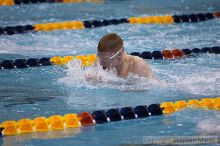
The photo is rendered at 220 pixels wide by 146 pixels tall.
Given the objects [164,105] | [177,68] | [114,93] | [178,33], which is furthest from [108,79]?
[178,33]

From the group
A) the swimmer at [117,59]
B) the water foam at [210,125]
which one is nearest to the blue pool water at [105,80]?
the water foam at [210,125]

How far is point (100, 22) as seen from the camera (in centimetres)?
850

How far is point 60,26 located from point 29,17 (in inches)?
35.5

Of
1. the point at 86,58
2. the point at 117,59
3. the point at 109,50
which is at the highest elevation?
the point at 109,50

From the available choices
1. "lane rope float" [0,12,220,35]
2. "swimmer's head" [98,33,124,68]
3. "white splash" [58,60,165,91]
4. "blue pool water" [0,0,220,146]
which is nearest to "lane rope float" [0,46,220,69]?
"blue pool water" [0,0,220,146]

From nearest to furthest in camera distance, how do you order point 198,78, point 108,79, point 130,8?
point 108,79
point 198,78
point 130,8

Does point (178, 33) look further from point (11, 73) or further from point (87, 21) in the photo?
point (11, 73)

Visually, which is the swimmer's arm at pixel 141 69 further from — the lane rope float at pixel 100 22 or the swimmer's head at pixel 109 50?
the lane rope float at pixel 100 22

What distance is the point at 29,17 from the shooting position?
9.06 m

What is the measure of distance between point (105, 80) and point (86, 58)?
48.2 inches

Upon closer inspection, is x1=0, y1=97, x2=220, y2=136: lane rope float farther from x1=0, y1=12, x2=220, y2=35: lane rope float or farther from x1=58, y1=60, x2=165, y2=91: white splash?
x1=0, y1=12, x2=220, y2=35: lane rope float

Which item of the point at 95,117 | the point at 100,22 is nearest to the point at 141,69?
the point at 95,117

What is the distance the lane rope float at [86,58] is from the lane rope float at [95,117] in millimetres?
1688

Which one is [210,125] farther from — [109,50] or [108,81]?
[108,81]
